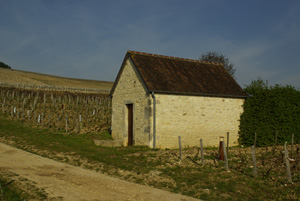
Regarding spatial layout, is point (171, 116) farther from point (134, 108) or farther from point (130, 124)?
point (130, 124)

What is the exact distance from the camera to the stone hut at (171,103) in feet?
48.4

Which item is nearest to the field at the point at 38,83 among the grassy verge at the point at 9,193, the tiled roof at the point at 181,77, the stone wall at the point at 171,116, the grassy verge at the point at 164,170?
the grassy verge at the point at 164,170

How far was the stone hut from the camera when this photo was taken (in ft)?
48.4

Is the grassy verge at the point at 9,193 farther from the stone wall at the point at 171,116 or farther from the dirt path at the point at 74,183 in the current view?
the stone wall at the point at 171,116

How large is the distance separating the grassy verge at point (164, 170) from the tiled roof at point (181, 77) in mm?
3956

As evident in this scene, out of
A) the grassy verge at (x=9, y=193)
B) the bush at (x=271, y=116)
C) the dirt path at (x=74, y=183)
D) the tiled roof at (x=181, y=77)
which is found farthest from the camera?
the bush at (x=271, y=116)

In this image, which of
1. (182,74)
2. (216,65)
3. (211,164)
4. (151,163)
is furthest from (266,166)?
(216,65)

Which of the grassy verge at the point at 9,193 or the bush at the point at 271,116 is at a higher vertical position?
the bush at the point at 271,116

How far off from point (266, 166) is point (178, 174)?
346 cm

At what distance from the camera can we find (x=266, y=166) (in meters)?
9.79

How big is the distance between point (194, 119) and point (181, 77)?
110 inches

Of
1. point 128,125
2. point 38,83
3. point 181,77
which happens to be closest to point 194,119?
point 181,77

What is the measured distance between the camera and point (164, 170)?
9.51 m

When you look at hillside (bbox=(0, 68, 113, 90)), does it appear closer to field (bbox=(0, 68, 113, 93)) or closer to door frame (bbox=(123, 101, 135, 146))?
field (bbox=(0, 68, 113, 93))
